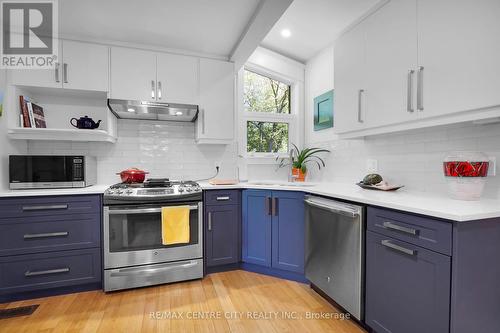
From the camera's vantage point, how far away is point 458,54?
1.33m

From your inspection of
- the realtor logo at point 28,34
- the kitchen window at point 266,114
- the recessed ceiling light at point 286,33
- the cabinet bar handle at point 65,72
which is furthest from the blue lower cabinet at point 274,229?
the realtor logo at point 28,34

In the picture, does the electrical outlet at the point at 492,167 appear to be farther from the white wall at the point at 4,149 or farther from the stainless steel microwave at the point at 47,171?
the white wall at the point at 4,149

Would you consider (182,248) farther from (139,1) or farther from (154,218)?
(139,1)

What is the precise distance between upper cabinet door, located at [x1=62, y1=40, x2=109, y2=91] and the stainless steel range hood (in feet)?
0.72

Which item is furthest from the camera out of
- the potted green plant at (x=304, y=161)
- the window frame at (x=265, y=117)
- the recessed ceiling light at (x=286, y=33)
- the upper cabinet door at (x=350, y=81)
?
the window frame at (x=265, y=117)

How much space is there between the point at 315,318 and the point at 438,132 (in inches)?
63.1

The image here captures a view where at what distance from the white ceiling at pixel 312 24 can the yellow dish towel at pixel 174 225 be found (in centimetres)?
212

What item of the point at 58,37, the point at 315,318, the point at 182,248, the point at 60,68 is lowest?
the point at 315,318

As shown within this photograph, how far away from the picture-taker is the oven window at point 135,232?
2082 mm

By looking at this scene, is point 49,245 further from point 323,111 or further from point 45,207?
point 323,111

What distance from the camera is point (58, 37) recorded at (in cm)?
227

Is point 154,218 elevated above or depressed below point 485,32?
below

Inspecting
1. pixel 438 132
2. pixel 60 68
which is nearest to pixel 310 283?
pixel 438 132

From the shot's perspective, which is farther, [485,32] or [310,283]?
[310,283]
